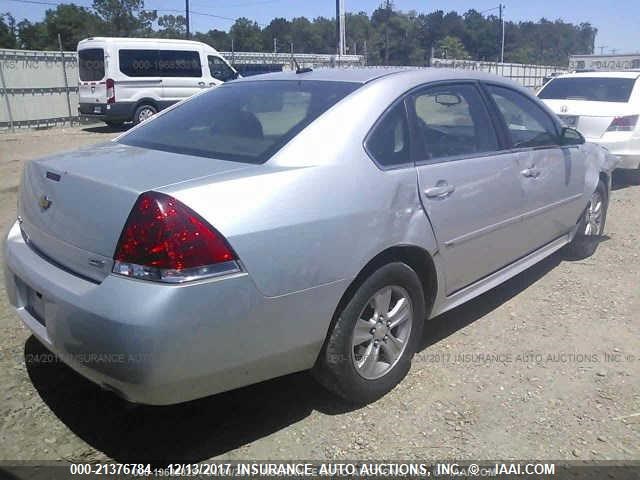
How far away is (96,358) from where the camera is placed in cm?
217

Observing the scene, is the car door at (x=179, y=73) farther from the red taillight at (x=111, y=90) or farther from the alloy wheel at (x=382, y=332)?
the alloy wheel at (x=382, y=332)

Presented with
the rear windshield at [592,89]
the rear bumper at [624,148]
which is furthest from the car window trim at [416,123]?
the rear windshield at [592,89]

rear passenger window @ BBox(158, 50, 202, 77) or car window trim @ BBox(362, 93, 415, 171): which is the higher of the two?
rear passenger window @ BBox(158, 50, 202, 77)

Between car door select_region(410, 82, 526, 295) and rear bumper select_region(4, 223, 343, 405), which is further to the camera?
car door select_region(410, 82, 526, 295)

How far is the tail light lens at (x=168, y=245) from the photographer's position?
2098 mm

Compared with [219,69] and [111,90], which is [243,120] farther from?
[219,69]

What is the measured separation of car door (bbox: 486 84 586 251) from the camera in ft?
12.4

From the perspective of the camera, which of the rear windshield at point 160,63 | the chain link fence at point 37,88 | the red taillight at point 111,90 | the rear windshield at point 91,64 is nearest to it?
the red taillight at point 111,90

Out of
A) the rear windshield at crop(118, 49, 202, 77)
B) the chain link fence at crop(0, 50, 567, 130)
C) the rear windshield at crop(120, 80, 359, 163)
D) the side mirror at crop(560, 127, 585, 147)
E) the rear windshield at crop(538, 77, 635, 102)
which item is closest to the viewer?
the rear windshield at crop(120, 80, 359, 163)

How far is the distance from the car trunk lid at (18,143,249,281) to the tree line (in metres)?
39.8

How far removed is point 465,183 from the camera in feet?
10.5

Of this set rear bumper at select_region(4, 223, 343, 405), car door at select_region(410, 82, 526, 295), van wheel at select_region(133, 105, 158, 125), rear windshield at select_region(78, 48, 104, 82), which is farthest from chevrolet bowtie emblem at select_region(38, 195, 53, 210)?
rear windshield at select_region(78, 48, 104, 82)

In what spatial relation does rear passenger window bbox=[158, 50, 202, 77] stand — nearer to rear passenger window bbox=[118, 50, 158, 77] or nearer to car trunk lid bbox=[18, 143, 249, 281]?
rear passenger window bbox=[118, 50, 158, 77]

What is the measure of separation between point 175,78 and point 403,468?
49.6 ft
